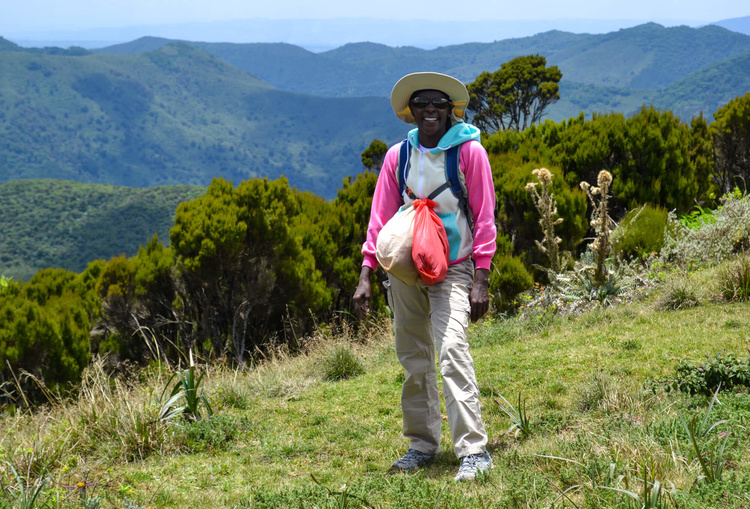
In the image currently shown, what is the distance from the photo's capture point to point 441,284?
3.42 m

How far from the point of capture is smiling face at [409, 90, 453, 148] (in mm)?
3539

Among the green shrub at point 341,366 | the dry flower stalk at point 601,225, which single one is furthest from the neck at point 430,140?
the green shrub at point 341,366

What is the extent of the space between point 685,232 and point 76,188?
107298 mm

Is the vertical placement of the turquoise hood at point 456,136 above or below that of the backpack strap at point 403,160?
above

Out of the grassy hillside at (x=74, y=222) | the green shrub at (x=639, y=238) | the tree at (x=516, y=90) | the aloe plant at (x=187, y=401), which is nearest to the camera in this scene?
the aloe plant at (x=187, y=401)

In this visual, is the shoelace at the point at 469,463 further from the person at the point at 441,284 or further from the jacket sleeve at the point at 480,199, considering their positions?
the jacket sleeve at the point at 480,199

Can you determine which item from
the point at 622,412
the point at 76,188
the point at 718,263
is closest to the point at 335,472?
the point at 622,412

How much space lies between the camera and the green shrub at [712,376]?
12.2ft

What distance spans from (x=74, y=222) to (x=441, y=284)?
100m

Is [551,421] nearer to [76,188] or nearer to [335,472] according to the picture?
[335,472]

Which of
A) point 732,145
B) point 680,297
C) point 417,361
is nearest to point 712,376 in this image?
point 417,361

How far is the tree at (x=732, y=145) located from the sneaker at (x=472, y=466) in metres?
10.0

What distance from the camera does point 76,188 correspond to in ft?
339

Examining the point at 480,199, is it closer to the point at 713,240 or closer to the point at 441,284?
the point at 441,284
